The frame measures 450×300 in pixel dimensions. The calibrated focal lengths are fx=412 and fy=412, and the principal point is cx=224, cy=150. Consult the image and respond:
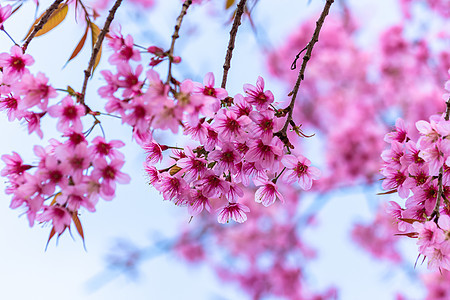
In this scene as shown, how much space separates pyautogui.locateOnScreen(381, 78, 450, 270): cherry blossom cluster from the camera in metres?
0.88

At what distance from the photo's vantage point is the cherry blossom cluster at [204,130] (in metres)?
0.76

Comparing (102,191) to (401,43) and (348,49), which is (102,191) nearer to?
(401,43)

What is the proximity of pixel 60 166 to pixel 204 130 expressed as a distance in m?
0.32

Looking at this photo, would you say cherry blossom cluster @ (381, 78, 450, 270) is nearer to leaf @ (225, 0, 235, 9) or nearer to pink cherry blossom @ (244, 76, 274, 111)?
pink cherry blossom @ (244, 76, 274, 111)

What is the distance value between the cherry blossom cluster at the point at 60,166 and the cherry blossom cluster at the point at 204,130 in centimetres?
8

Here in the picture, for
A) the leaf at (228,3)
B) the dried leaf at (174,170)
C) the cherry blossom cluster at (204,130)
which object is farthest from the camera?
the leaf at (228,3)

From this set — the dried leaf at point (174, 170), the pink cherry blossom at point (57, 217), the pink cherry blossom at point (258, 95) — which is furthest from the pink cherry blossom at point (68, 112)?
the pink cherry blossom at point (258, 95)

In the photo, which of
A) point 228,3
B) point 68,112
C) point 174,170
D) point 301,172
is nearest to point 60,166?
point 68,112

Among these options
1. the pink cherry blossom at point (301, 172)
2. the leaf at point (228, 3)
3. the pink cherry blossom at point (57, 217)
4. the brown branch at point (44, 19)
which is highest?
the leaf at point (228, 3)

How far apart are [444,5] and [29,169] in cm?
535

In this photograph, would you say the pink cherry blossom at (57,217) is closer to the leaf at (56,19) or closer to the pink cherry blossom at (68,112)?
the pink cherry blossom at (68,112)

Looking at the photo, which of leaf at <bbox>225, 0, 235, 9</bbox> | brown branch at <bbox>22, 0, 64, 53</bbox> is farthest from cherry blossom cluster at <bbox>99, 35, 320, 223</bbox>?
leaf at <bbox>225, 0, 235, 9</bbox>

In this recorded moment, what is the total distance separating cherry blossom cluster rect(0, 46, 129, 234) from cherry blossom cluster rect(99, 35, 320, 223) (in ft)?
0.26

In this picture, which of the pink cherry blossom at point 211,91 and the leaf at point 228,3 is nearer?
the pink cherry blossom at point 211,91
